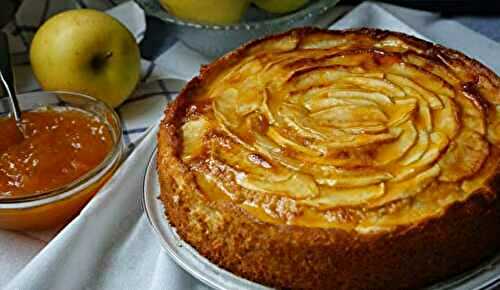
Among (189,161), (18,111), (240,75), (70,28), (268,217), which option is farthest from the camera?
(70,28)

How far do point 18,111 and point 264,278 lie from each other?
2.85ft

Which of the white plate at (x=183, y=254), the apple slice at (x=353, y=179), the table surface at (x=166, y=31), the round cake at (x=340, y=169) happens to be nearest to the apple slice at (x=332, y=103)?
the round cake at (x=340, y=169)

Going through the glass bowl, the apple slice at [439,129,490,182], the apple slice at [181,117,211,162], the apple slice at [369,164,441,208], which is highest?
the apple slice at [439,129,490,182]

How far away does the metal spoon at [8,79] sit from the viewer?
199cm

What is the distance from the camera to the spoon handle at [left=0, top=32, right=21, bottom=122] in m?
2.00

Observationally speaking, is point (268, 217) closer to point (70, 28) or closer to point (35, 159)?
point (35, 159)

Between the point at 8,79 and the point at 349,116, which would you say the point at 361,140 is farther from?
the point at 8,79

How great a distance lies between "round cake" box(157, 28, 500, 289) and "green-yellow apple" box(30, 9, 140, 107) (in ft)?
1.46

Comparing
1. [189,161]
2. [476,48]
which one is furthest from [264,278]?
[476,48]

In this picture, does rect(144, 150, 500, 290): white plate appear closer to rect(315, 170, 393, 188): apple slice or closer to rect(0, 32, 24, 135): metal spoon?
rect(315, 170, 393, 188): apple slice

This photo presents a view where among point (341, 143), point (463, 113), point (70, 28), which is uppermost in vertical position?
point (463, 113)

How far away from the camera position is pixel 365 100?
64.8 inches

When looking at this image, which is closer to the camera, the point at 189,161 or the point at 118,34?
the point at 189,161

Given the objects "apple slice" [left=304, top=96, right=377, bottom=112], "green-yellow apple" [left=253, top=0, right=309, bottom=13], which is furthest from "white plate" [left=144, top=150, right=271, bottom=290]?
"green-yellow apple" [left=253, top=0, right=309, bottom=13]
